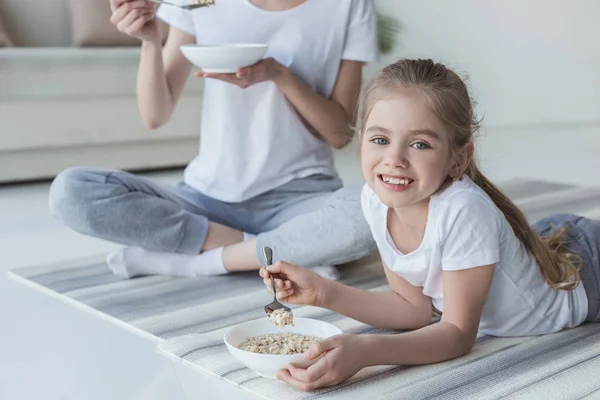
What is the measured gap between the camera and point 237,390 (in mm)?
1364

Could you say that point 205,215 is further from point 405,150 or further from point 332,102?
point 405,150

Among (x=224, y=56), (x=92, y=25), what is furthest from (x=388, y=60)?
(x=224, y=56)

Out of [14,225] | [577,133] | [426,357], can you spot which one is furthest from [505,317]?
[577,133]

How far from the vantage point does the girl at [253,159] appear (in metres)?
1.92

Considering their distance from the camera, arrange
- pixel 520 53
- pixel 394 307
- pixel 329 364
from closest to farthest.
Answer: pixel 329 364, pixel 394 307, pixel 520 53

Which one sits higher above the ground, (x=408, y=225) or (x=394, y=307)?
(x=408, y=225)

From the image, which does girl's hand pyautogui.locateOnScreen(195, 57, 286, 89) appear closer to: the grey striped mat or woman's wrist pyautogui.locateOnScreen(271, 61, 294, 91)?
woman's wrist pyautogui.locateOnScreen(271, 61, 294, 91)

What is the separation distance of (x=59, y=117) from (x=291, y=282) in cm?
202

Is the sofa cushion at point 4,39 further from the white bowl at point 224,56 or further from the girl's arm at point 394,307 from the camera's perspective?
the girl's arm at point 394,307

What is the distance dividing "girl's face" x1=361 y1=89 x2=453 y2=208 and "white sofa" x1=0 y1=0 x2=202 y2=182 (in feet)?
6.52

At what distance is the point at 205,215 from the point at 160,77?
33 centimetres

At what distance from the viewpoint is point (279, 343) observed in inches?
55.2

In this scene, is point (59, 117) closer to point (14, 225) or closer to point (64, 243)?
point (14, 225)

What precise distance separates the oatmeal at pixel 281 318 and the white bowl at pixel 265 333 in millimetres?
54
